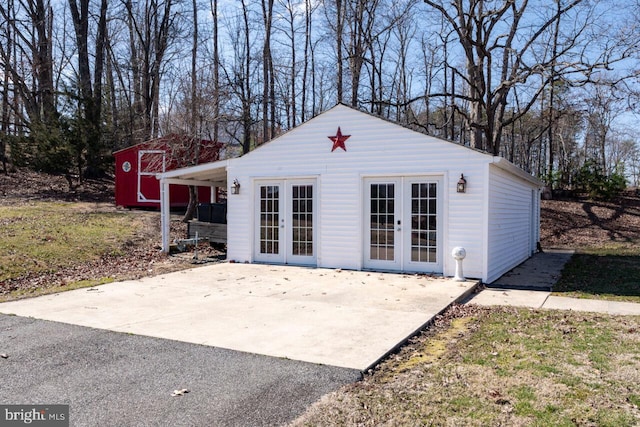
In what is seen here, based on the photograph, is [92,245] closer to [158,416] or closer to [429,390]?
[158,416]

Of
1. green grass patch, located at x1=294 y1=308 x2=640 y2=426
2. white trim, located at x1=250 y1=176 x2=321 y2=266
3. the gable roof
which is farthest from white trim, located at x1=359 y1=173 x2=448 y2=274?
green grass patch, located at x1=294 y1=308 x2=640 y2=426

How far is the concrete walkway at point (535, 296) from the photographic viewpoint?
6742 mm

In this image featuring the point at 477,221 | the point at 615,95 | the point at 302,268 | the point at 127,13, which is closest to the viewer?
the point at 477,221

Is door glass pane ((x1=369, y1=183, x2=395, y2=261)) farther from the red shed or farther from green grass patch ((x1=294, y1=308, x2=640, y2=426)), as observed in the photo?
the red shed

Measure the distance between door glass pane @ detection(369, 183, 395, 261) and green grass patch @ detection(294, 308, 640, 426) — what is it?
4359 mm

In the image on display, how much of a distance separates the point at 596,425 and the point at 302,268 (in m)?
7.63

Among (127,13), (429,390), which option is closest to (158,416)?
(429,390)

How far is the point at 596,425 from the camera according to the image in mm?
3025

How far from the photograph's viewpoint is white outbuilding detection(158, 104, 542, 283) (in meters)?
8.91

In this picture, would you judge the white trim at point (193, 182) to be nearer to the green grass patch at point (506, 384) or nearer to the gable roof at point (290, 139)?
the gable roof at point (290, 139)

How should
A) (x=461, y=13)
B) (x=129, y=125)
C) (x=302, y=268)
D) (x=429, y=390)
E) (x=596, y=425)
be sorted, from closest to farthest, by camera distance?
(x=596, y=425) → (x=429, y=390) → (x=302, y=268) → (x=461, y=13) → (x=129, y=125)

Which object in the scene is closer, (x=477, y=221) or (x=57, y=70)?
(x=477, y=221)

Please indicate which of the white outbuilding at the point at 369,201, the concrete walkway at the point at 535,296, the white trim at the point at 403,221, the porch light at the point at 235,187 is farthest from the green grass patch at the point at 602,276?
the porch light at the point at 235,187

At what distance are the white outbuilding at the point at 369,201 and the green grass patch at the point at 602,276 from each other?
1345mm
